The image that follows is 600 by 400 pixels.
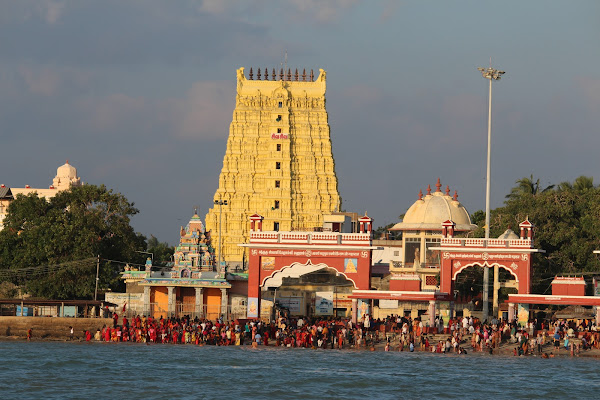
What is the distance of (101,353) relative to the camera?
52.2 meters

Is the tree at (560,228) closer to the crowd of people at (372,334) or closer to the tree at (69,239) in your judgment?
the crowd of people at (372,334)

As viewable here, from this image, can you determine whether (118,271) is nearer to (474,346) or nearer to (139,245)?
(139,245)

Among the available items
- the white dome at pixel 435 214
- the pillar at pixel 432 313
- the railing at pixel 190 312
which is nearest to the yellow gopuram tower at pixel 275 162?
the white dome at pixel 435 214

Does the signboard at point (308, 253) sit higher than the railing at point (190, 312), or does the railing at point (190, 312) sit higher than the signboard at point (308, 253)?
the signboard at point (308, 253)

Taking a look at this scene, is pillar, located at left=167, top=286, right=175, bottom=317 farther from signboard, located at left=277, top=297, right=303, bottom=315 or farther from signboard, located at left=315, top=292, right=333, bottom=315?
→ signboard, located at left=315, top=292, right=333, bottom=315

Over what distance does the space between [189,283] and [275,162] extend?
40.2 metres

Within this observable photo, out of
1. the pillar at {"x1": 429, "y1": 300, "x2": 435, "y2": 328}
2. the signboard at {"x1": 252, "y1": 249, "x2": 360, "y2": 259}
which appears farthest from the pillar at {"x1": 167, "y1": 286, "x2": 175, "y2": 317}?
the pillar at {"x1": 429, "y1": 300, "x2": 435, "y2": 328}

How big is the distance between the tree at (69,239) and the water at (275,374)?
48.3ft

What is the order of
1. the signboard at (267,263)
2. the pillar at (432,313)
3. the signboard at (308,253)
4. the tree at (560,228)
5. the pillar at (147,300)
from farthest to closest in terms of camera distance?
the tree at (560,228) < the pillar at (147,300) < the signboard at (267,263) < the signboard at (308,253) < the pillar at (432,313)

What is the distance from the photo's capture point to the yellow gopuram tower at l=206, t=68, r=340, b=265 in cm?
10212

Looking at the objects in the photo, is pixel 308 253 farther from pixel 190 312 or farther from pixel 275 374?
pixel 275 374

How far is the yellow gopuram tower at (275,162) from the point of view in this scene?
10212 centimetres

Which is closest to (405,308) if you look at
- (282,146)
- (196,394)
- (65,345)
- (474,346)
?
(474,346)

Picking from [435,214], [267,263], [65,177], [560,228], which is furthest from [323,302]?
[65,177]
